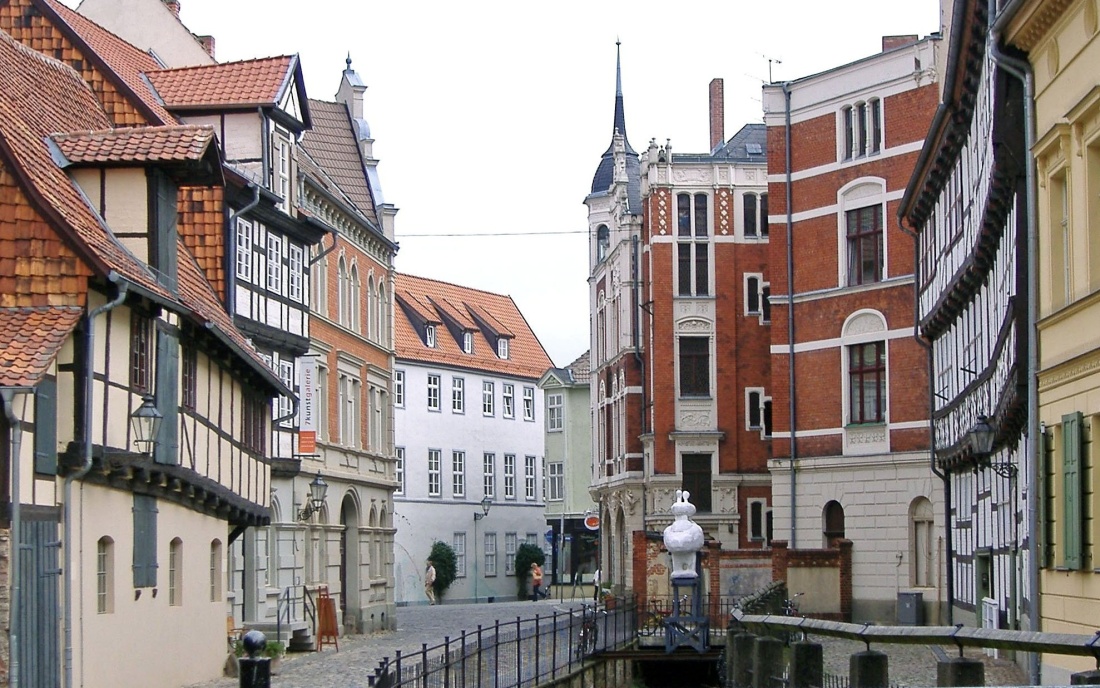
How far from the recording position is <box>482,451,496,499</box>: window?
7731 centimetres

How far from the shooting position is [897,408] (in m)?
44.1

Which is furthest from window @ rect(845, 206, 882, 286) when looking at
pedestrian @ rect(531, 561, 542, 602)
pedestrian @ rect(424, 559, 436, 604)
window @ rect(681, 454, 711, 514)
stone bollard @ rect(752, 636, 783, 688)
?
pedestrian @ rect(531, 561, 542, 602)

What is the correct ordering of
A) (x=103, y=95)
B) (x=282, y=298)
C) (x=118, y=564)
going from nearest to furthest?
(x=118, y=564), (x=103, y=95), (x=282, y=298)

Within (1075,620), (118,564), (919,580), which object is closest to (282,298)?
(118,564)

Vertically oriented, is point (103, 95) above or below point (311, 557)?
above

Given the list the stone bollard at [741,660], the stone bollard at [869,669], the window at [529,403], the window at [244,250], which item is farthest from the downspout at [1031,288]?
the window at [529,403]

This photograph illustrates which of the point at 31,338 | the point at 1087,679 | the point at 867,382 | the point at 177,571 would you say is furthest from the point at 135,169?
the point at 867,382

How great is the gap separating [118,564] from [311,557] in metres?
17.1

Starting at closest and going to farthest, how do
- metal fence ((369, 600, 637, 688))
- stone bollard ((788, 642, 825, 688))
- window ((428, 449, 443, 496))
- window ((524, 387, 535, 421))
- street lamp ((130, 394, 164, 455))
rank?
stone bollard ((788, 642, 825, 688)) → metal fence ((369, 600, 637, 688)) → street lamp ((130, 394, 164, 455)) → window ((428, 449, 443, 496)) → window ((524, 387, 535, 421))

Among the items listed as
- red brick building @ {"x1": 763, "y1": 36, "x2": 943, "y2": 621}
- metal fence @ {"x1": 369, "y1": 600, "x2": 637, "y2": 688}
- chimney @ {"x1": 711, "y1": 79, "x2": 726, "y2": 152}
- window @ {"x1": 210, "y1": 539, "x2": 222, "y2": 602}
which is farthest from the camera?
chimney @ {"x1": 711, "y1": 79, "x2": 726, "y2": 152}

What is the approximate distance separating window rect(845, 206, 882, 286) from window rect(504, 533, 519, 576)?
35.3 meters

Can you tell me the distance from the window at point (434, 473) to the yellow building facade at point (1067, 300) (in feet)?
173

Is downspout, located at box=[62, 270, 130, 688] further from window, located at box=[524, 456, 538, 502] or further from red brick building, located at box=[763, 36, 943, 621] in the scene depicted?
window, located at box=[524, 456, 538, 502]

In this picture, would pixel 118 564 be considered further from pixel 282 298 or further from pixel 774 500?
pixel 774 500
